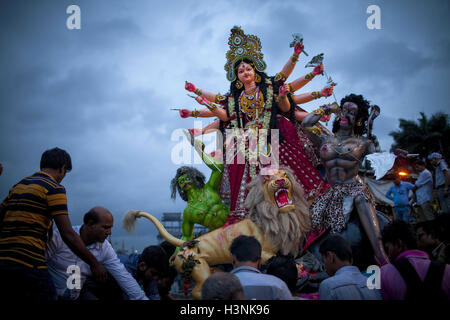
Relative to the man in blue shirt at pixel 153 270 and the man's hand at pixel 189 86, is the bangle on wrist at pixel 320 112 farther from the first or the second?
the man in blue shirt at pixel 153 270

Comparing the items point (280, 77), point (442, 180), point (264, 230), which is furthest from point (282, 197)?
point (442, 180)

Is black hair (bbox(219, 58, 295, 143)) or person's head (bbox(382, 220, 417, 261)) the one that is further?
black hair (bbox(219, 58, 295, 143))

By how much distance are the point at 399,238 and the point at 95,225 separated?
8.85 ft

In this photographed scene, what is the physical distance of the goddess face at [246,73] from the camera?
5.43 metres

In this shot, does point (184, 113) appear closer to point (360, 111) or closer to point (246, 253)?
point (360, 111)

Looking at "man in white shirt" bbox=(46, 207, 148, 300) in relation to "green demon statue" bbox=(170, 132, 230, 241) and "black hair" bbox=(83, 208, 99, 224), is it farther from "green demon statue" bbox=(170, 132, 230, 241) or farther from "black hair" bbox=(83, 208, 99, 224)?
"green demon statue" bbox=(170, 132, 230, 241)

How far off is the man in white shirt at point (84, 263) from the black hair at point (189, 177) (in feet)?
6.79

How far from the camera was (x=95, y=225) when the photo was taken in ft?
10.1

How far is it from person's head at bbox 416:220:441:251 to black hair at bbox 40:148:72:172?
133 inches

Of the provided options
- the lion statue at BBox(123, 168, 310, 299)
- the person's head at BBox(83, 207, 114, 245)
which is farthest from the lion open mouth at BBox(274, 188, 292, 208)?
the person's head at BBox(83, 207, 114, 245)

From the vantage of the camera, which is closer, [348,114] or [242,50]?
[348,114]

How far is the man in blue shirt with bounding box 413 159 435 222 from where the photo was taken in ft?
23.1
